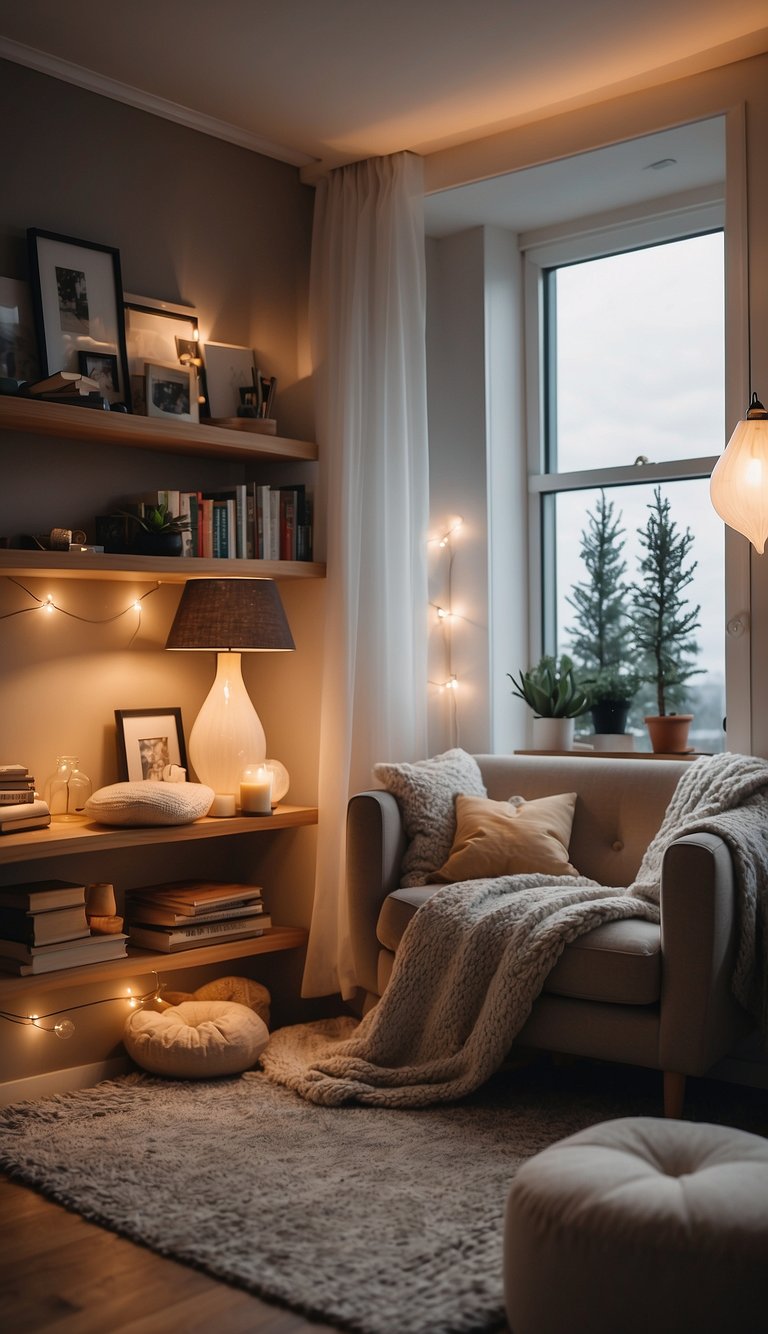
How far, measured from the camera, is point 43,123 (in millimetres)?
3490

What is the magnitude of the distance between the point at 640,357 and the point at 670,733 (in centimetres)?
130

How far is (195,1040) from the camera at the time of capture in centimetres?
332

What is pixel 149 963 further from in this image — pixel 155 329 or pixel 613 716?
pixel 155 329

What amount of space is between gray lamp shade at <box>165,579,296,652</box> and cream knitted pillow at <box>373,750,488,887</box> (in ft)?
1.66

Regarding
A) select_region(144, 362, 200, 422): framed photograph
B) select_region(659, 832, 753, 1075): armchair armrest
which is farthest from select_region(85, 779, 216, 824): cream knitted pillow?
select_region(659, 832, 753, 1075): armchair armrest

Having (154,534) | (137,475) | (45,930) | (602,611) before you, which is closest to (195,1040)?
(45,930)

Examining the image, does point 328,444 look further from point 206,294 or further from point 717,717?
point 717,717

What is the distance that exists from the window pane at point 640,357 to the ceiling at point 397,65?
25cm

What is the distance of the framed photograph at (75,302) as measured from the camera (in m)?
3.41

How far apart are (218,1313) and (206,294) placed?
2.91m

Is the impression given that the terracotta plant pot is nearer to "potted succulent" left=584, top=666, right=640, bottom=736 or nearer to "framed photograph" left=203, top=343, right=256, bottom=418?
"potted succulent" left=584, top=666, right=640, bottom=736

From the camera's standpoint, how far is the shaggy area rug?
2.18 m

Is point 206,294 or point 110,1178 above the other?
point 206,294

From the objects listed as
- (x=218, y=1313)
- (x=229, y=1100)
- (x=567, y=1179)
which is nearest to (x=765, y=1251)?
(x=567, y=1179)
